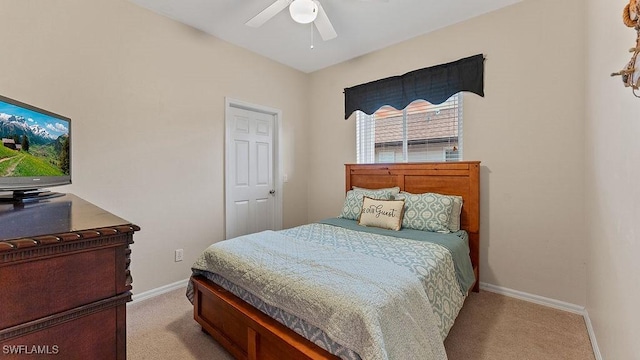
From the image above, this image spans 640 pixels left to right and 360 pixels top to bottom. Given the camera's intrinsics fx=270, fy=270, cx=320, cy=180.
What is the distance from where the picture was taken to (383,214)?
2.67 metres

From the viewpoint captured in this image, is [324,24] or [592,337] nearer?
[592,337]

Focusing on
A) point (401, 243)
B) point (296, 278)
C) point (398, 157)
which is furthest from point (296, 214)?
point (296, 278)

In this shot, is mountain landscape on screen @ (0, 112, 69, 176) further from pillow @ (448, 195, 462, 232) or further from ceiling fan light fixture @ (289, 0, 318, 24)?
pillow @ (448, 195, 462, 232)

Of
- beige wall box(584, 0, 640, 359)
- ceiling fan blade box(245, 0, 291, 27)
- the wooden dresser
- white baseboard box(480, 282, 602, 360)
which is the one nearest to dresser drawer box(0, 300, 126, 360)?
the wooden dresser

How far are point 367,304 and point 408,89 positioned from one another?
8.95 feet

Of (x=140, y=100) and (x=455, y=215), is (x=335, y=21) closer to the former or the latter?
(x=140, y=100)

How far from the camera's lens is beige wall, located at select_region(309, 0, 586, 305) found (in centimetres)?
229

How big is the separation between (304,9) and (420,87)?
5.63 feet

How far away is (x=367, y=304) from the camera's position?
3.91ft

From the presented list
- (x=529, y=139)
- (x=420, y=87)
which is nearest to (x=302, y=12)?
(x=420, y=87)

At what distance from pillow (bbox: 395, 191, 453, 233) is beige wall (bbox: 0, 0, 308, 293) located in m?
2.14

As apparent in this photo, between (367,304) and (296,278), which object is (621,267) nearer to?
(367,304)

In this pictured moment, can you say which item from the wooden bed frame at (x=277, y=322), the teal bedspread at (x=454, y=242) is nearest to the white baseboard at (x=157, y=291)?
the wooden bed frame at (x=277, y=322)

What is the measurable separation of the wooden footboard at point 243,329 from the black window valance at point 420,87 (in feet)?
8.94
